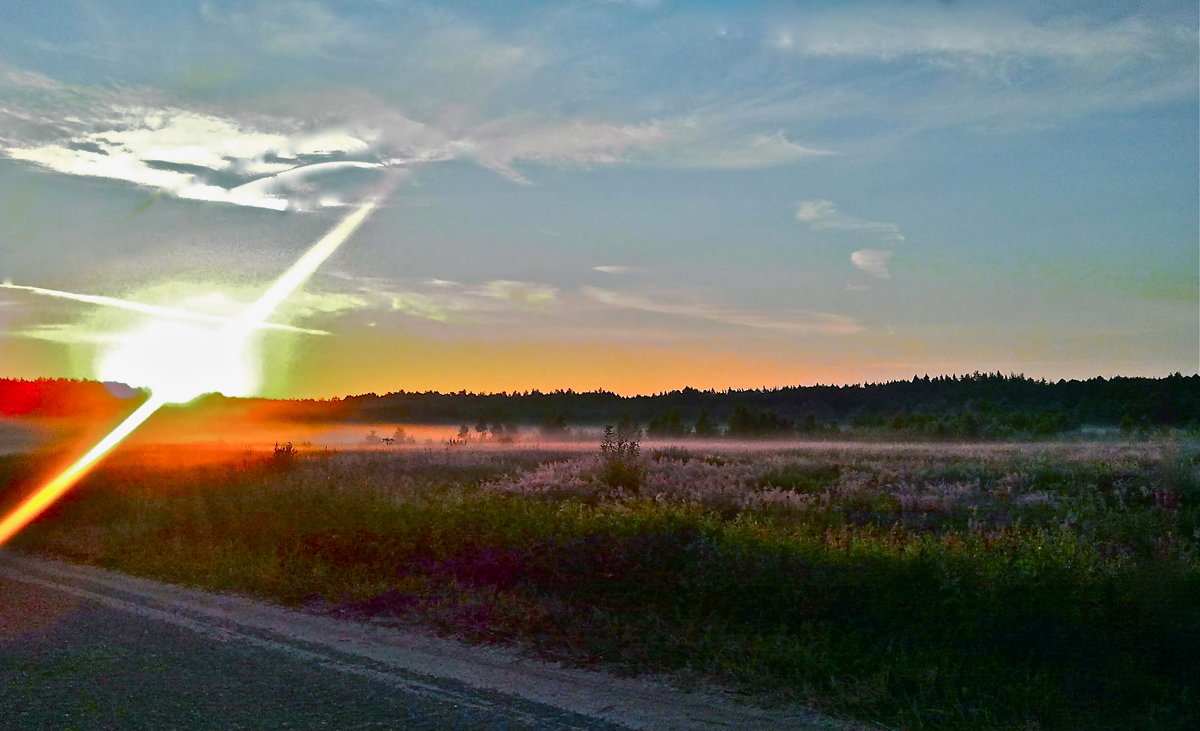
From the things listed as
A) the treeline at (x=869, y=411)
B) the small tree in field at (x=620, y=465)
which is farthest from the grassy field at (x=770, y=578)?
the treeline at (x=869, y=411)

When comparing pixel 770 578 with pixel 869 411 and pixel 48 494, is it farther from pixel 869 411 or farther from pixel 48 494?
pixel 869 411

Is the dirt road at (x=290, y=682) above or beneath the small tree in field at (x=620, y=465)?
beneath

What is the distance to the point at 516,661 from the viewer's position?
9359 millimetres


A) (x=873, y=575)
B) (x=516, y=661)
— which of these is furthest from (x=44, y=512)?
(x=873, y=575)

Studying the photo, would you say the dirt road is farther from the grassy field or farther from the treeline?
the treeline

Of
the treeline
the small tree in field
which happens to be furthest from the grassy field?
the treeline

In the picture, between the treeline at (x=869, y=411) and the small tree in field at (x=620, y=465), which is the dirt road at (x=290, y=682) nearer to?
the small tree in field at (x=620, y=465)

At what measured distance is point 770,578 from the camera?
420 inches

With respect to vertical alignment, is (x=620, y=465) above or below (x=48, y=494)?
above

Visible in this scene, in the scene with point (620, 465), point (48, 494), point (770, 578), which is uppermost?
point (620, 465)

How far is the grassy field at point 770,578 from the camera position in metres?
8.32

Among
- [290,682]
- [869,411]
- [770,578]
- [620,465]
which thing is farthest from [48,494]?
[869,411]

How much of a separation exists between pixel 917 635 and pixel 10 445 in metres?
54.4

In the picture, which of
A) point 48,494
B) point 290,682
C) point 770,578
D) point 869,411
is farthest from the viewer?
point 869,411
